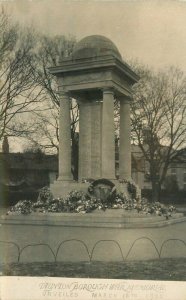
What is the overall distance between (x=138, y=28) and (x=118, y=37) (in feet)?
28.1

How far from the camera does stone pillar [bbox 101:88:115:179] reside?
829 inches

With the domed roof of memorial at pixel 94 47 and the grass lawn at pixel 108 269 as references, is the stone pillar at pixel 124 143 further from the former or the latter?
the grass lawn at pixel 108 269

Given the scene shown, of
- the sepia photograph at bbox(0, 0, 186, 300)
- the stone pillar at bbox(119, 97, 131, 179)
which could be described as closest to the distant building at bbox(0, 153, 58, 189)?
the sepia photograph at bbox(0, 0, 186, 300)

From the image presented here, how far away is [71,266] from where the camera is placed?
8.79 metres

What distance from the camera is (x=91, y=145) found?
23359mm

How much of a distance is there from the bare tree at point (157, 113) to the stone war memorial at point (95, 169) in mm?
7307

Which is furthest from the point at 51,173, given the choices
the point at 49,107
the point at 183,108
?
the point at 183,108

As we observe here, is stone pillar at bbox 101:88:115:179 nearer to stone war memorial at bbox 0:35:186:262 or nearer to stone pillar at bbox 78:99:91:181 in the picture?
stone war memorial at bbox 0:35:186:262

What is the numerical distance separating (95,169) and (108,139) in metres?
2.66

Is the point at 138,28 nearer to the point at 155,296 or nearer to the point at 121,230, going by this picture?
the point at 121,230

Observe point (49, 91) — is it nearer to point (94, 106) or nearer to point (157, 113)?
point (157, 113)

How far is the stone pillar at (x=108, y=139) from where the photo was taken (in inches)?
829

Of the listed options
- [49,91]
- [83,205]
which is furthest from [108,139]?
[49,91]

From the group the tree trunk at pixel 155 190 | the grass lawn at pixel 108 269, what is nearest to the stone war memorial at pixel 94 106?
the tree trunk at pixel 155 190
